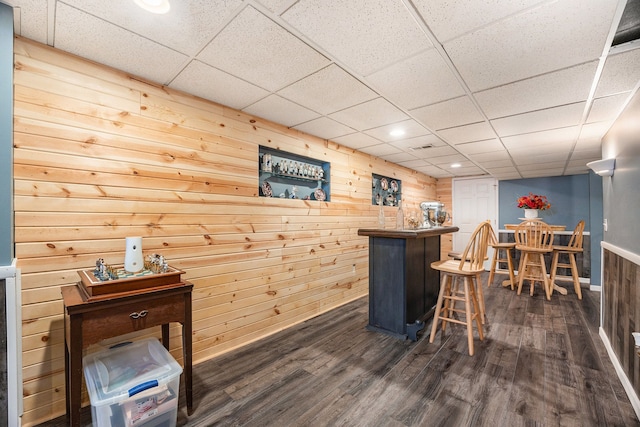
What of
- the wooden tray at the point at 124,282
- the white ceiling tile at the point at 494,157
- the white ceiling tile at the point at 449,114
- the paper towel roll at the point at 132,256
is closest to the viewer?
the wooden tray at the point at 124,282

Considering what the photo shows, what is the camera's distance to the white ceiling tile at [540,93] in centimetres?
196

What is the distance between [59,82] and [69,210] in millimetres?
809

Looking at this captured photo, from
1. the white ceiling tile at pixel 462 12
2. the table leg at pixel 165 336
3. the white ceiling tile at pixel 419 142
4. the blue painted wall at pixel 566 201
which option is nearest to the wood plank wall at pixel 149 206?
the table leg at pixel 165 336

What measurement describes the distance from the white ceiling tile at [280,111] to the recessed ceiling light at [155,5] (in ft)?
3.55

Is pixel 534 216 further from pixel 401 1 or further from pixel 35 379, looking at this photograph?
pixel 35 379

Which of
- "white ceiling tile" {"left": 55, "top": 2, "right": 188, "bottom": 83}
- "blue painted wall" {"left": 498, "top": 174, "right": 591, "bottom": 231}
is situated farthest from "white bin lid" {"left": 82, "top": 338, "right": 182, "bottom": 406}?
"blue painted wall" {"left": 498, "top": 174, "right": 591, "bottom": 231}

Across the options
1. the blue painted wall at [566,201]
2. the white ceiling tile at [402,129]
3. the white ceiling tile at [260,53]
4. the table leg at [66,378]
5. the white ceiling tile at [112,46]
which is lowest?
the table leg at [66,378]

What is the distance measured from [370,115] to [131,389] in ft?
9.05

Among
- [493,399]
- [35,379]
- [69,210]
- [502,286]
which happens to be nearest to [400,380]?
[493,399]

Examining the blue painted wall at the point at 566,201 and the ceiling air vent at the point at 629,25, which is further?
the blue painted wall at the point at 566,201

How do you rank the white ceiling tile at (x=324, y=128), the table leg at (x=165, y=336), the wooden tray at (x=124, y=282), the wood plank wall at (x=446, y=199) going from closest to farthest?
1. the wooden tray at (x=124, y=282)
2. the table leg at (x=165, y=336)
3. the white ceiling tile at (x=324, y=128)
4. the wood plank wall at (x=446, y=199)

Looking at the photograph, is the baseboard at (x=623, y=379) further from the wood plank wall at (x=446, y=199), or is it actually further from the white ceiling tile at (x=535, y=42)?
the wood plank wall at (x=446, y=199)

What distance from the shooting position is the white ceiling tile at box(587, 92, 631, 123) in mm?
2265

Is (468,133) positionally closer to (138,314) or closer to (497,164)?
(497,164)
